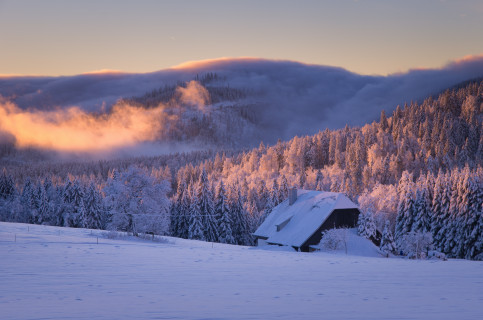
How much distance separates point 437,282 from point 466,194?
42.7 metres

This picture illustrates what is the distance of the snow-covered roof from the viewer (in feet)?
163

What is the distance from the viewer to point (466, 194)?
54875 mm

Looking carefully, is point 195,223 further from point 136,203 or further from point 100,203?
point 100,203


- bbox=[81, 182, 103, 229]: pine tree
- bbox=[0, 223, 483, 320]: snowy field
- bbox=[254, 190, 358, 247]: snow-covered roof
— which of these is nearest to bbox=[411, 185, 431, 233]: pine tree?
bbox=[254, 190, 358, 247]: snow-covered roof

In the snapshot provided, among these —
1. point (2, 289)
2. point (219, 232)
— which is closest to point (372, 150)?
point (219, 232)

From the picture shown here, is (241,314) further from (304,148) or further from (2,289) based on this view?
(304,148)

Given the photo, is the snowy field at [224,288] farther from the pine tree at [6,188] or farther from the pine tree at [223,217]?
the pine tree at [6,188]

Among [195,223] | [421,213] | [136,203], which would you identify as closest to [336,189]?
[421,213]

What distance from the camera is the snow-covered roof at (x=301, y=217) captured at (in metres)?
49.6

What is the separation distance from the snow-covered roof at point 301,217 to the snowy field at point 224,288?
2495 centimetres

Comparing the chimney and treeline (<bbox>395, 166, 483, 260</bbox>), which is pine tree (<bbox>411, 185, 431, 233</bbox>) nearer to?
treeline (<bbox>395, 166, 483, 260</bbox>)

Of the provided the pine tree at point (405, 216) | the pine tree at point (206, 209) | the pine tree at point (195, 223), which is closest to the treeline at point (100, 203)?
the pine tree at point (195, 223)

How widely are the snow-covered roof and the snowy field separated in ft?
81.9

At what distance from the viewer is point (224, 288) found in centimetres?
1581
